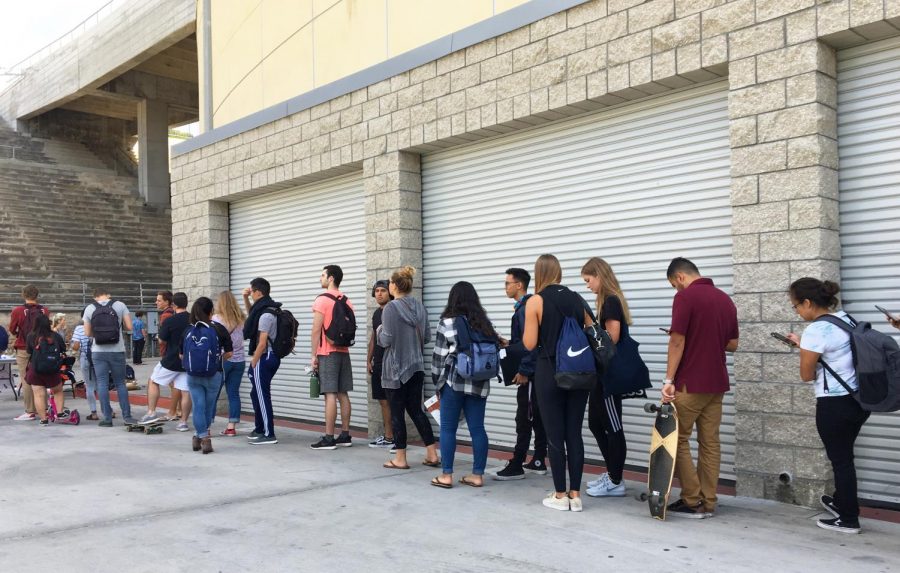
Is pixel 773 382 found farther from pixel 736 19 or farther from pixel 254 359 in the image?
pixel 254 359

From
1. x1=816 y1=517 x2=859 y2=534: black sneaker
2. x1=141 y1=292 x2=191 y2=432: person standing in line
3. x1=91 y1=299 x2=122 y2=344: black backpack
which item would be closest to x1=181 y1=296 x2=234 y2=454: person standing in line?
x1=141 y1=292 x2=191 y2=432: person standing in line

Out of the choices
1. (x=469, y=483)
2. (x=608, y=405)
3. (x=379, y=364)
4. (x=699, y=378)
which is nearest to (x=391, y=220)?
(x=379, y=364)

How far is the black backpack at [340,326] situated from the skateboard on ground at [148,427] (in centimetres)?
283

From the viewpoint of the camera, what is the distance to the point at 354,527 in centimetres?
529

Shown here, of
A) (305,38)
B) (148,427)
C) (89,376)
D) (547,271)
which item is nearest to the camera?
(547,271)

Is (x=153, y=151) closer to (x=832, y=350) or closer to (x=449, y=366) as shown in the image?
(x=449, y=366)

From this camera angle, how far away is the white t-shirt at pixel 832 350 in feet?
16.0

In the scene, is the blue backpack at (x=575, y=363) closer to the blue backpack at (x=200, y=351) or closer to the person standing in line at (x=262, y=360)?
the blue backpack at (x=200, y=351)

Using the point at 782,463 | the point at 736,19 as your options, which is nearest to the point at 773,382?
the point at 782,463

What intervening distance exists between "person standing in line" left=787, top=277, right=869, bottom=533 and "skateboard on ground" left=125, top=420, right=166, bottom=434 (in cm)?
746

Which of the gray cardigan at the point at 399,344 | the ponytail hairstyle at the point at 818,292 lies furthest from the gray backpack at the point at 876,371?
the gray cardigan at the point at 399,344

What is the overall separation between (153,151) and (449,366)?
3049cm

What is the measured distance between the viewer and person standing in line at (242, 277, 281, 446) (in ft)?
29.1

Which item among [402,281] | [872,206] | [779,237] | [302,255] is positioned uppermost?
[872,206]
